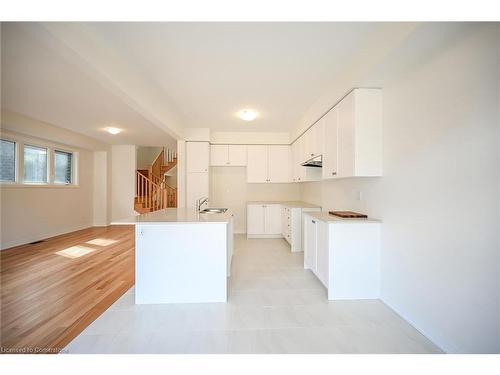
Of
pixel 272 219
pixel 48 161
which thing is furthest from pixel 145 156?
pixel 272 219

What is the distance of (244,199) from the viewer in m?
5.96

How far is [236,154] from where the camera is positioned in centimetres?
556

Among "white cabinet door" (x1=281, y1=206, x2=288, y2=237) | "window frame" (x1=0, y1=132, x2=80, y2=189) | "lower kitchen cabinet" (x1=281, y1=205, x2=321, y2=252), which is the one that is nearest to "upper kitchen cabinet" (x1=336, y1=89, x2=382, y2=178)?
"lower kitchen cabinet" (x1=281, y1=205, x2=321, y2=252)

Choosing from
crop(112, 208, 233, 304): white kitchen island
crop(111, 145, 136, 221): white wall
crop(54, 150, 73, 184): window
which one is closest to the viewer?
crop(112, 208, 233, 304): white kitchen island

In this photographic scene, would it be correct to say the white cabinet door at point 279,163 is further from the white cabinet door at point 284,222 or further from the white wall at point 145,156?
the white wall at point 145,156

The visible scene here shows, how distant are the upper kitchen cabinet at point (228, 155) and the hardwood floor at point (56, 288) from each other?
8.77 ft

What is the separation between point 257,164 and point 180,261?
365 cm

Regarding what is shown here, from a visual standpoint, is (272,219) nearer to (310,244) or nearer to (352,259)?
(310,244)

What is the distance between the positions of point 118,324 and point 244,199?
4230 mm

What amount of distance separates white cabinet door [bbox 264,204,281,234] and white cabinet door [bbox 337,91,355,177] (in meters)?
2.72

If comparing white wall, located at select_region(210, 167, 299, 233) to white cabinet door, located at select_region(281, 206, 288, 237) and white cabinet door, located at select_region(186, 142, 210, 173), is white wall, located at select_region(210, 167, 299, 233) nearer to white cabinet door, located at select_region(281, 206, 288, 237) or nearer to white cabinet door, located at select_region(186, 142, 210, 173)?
white cabinet door, located at select_region(186, 142, 210, 173)

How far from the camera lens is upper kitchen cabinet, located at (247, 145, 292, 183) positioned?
558 centimetres

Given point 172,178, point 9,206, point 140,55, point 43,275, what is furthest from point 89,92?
point 172,178

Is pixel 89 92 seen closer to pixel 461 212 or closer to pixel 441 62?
pixel 441 62
